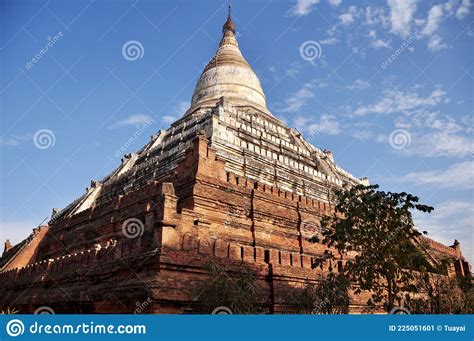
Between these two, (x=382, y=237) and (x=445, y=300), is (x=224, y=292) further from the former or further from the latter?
(x=445, y=300)

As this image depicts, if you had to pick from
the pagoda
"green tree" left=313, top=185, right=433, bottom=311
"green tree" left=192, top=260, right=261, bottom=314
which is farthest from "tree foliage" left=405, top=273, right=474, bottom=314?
"green tree" left=192, top=260, right=261, bottom=314

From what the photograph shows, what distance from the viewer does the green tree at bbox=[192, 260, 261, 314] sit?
29.9 feet

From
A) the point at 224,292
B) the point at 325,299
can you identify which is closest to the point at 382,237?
the point at 325,299

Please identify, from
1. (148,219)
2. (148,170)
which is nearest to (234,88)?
(148,170)

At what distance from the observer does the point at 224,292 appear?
923cm

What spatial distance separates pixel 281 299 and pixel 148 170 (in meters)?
11.4

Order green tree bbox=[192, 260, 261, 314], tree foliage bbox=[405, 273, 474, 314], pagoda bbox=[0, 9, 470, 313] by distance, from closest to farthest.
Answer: green tree bbox=[192, 260, 261, 314] < pagoda bbox=[0, 9, 470, 313] < tree foliage bbox=[405, 273, 474, 314]

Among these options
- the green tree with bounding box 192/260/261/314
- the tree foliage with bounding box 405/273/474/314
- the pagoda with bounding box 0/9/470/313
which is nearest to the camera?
the green tree with bounding box 192/260/261/314

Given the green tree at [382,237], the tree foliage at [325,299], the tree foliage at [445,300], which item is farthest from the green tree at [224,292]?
the tree foliage at [445,300]

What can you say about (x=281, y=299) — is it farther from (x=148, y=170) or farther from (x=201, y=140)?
(x=148, y=170)

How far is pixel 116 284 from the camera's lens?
33.5 ft

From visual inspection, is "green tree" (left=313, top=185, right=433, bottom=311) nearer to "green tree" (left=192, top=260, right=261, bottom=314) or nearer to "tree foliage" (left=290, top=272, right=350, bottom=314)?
"tree foliage" (left=290, top=272, right=350, bottom=314)

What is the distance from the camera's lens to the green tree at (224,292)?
9117 mm

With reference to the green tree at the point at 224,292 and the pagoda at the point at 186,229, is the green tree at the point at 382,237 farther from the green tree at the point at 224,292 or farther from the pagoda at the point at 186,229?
the green tree at the point at 224,292
